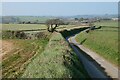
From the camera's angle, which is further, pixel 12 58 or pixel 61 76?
pixel 12 58

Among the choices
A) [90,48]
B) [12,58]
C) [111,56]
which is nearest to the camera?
[12,58]

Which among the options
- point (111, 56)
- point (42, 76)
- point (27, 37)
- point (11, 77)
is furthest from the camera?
point (27, 37)

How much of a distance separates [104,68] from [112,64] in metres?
2.32

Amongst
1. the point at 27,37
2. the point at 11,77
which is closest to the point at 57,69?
the point at 11,77

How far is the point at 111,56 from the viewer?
107ft

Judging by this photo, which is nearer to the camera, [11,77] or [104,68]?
[11,77]

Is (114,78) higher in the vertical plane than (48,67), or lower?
lower

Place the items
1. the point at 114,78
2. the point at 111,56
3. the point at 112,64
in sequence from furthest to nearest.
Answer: the point at 111,56
the point at 112,64
the point at 114,78

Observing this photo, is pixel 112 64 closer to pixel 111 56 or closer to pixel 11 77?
pixel 111 56

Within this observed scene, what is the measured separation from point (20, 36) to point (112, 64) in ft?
82.9

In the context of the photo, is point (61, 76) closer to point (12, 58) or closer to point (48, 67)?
point (48, 67)

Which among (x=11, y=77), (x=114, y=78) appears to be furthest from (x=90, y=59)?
(x=11, y=77)

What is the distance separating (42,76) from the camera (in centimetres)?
1386

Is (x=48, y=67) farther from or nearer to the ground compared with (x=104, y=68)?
farther from the ground
